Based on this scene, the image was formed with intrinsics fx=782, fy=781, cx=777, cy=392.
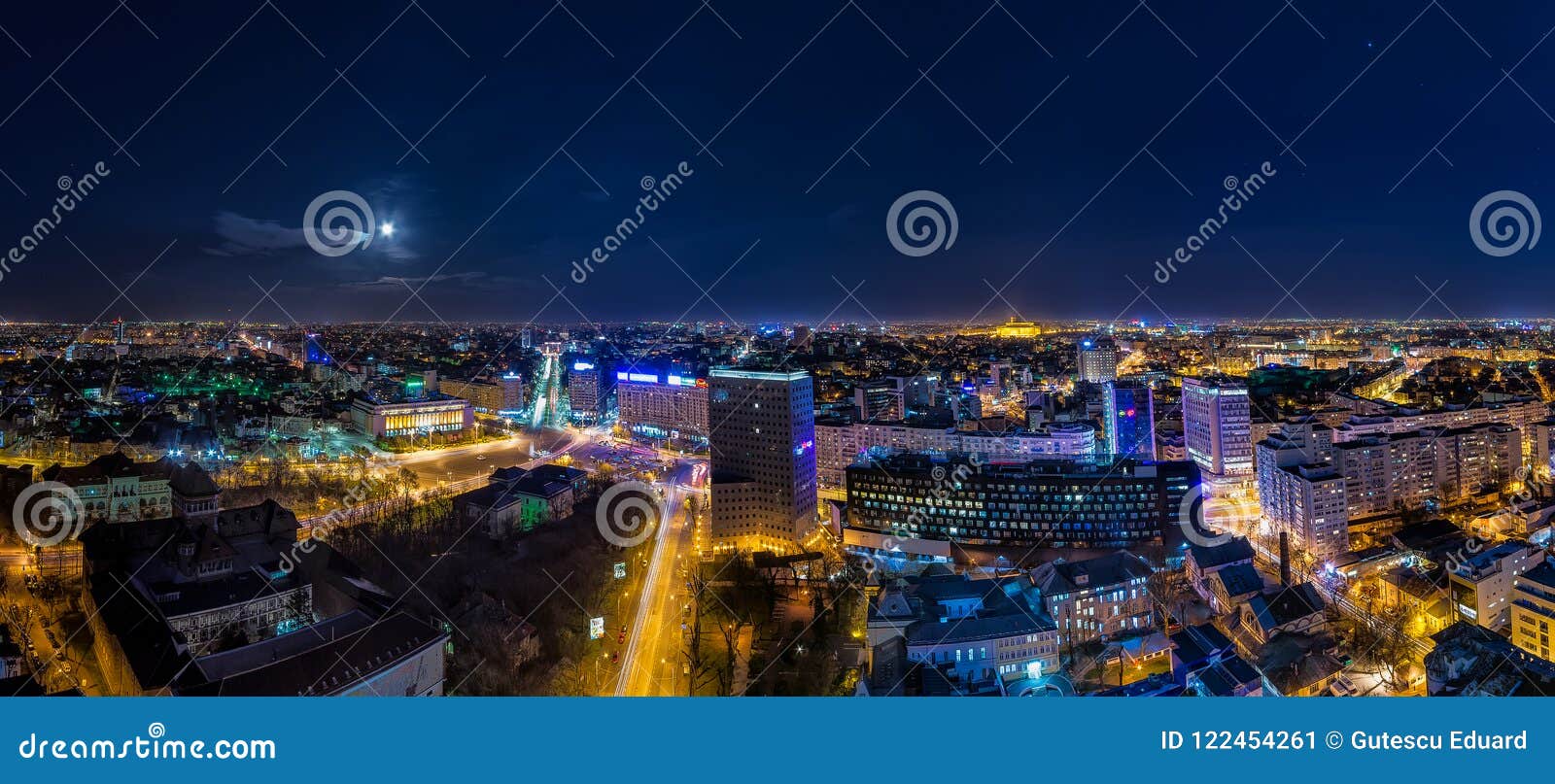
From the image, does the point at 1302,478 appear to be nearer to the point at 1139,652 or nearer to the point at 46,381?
the point at 1139,652

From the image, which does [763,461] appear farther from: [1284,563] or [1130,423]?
[1130,423]

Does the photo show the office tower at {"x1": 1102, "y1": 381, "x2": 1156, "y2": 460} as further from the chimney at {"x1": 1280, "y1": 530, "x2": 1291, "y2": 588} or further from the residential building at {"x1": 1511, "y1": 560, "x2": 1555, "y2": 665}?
the residential building at {"x1": 1511, "y1": 560, "x2": 1555, "y2": 665}

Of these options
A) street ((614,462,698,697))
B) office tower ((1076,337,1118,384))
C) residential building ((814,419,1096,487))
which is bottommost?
street ((614,462,698,697))

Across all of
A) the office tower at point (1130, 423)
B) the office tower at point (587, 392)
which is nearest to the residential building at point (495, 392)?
the office tower at point (587, 392)

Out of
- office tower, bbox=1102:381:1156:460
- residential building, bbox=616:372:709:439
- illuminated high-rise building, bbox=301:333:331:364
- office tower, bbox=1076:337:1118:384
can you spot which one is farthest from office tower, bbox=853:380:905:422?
illuminated high-rise building, bbox=301:333:331:364

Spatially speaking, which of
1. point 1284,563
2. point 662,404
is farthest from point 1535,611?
point 662,404

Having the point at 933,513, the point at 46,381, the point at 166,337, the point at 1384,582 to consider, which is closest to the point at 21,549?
the point at 46,381
